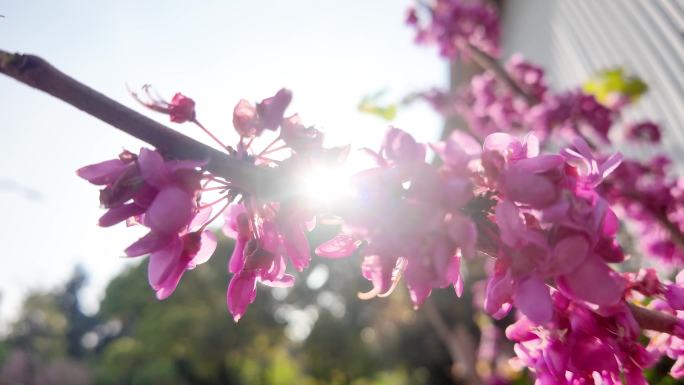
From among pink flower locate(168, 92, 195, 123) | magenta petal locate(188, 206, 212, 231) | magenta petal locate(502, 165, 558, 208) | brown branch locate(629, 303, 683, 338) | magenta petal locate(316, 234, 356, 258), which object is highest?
pink flower locate(168, 92, 195, 123)

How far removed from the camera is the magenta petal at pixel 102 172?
0.89 metres

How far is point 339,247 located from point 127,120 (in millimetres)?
492

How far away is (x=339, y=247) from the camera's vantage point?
1.01 m

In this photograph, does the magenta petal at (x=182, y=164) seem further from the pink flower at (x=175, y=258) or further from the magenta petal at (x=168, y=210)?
the pink flower at (x=175, y=258)

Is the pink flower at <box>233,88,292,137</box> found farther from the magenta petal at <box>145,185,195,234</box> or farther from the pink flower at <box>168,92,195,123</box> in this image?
the magenta petal at <box>145,185,195,234</box>

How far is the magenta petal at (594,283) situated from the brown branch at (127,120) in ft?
1.92

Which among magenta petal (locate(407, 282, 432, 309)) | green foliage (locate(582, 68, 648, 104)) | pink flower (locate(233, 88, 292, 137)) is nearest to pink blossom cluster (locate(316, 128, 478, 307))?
magenta petal (locate(407, 282, 432, 309))

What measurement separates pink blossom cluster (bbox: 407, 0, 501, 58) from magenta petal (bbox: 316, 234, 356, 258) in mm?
3811

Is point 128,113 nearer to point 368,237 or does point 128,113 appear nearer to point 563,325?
point 368,237

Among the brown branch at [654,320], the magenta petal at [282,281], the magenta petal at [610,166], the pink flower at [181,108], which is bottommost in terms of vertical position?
the brown branch at [654,320]

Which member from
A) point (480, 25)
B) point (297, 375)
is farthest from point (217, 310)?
point (480, 25)

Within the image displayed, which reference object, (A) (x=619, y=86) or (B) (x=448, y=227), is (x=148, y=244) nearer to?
(B) (x=448, y=227)

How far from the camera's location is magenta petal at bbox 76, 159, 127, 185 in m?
0.89

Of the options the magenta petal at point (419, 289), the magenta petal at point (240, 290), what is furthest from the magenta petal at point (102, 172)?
the magenta petal at point (419, 289)
